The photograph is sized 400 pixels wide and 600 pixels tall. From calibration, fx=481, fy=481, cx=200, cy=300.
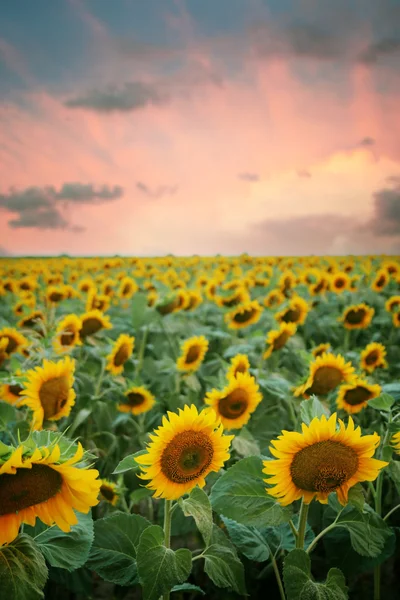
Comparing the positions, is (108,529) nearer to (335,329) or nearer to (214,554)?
(214,554)

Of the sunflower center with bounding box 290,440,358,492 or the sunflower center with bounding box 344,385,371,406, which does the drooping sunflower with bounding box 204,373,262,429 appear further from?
the sunflower center with bounding box 290,440,358,492

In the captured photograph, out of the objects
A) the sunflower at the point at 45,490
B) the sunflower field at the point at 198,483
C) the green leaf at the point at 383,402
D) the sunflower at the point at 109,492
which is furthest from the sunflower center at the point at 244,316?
the sunflower at the point at 45,490

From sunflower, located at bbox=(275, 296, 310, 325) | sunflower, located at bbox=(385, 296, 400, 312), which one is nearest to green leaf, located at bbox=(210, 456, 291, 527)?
sunflower, located at bbox=(275, 296, 310, 325)

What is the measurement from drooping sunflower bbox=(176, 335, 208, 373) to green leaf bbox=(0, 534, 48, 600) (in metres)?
2.64

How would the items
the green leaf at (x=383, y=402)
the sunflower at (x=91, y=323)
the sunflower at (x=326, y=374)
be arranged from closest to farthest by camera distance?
the green leaf at (x=383, y=402) → the sunflower at (x=326, y=374) → the sunflower at (x=91, y=323)

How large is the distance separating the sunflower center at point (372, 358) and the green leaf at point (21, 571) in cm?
323

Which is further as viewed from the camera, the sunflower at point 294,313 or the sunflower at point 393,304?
the sunflower at point 393,304

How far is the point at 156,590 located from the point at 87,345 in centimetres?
311

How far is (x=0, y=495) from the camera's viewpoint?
123 cm

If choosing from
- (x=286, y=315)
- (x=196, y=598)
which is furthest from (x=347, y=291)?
(x=196, y=598)

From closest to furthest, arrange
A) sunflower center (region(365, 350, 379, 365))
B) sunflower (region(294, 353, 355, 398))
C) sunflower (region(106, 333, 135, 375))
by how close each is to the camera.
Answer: sunflower (region(294, 353, 355, 398)) < sunflower (region(106, 333, 135, 375)) < sunflower center (region(365, 350, 379, 365))

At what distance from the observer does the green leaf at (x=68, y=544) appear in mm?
1537

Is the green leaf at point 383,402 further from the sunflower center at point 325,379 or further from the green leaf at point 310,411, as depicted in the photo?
the sunflower center at point 325,379

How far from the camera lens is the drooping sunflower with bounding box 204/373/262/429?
8.59ft
